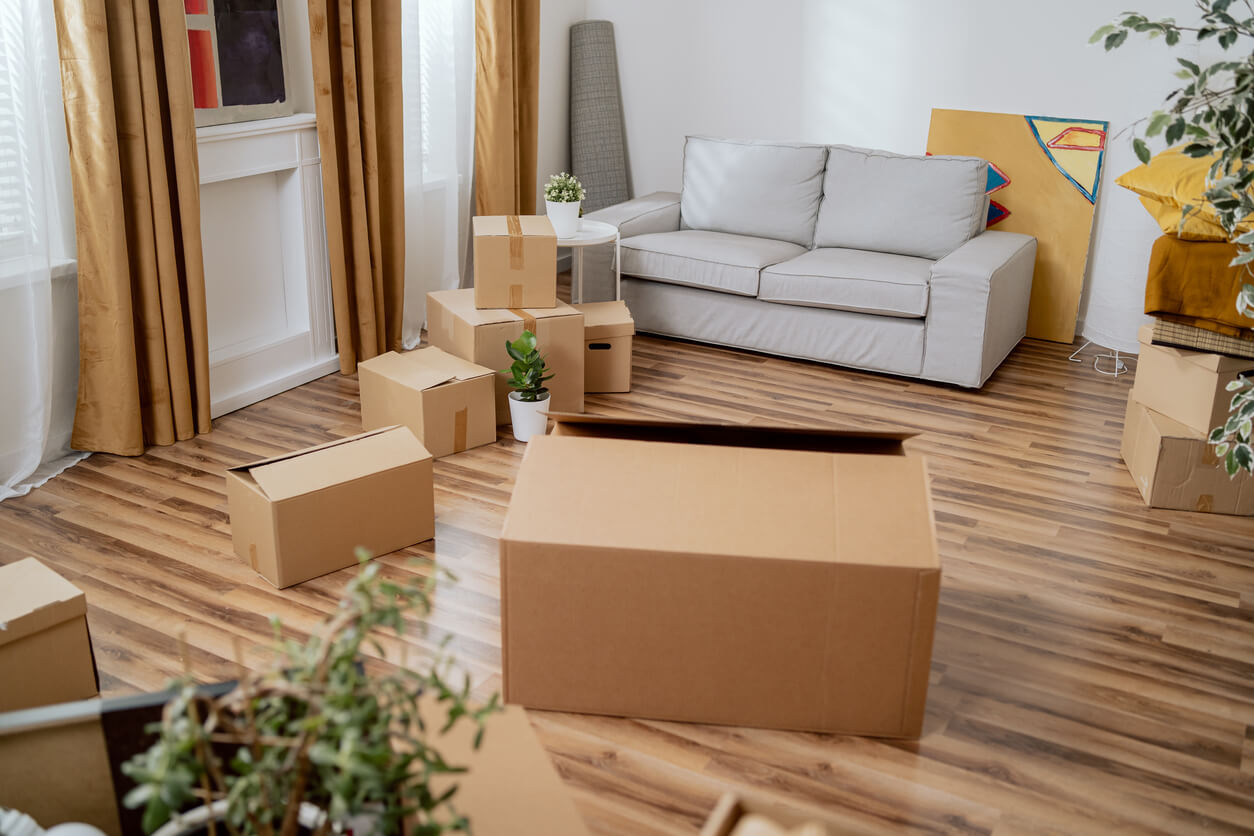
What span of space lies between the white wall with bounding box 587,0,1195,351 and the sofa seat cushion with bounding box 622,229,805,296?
895 mm

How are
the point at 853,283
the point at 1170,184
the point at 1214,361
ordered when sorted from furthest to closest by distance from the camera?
the point at 853,283 → the point at 1170,184 → the point at 1214,361

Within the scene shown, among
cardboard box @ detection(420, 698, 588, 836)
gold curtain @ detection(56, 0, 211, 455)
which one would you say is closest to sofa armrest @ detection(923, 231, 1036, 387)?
gold curtain @ detection(56, 0, 211, 455)

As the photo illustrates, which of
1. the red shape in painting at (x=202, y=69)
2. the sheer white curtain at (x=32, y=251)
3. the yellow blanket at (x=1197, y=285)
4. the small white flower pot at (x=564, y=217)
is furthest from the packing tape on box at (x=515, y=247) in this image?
the yellow blanket at (x=1197, y=285)

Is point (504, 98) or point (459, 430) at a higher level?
point (504, 98)

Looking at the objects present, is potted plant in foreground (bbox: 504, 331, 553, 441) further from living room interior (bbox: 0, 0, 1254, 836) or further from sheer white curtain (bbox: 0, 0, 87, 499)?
sheer white curtain (bbox: 0, 0, 87, 499)

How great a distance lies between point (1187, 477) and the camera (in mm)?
3135

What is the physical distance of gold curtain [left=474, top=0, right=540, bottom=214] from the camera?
4.63 meters

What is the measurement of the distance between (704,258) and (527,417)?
1.29 metres

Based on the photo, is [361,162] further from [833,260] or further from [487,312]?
[833,260]

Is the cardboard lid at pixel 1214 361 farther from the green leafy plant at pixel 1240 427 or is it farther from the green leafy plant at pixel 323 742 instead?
the green leafy plant at pixel 323 742

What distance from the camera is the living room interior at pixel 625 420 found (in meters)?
1.73

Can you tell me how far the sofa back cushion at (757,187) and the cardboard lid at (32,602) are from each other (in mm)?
3295

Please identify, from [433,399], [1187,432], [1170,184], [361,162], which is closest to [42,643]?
[433,399]

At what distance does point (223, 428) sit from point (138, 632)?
1288 mm
